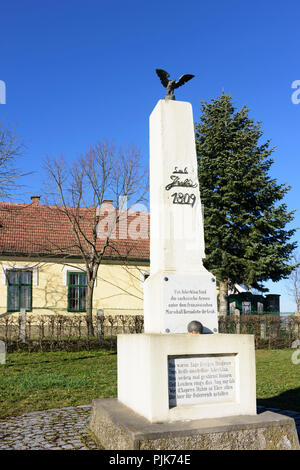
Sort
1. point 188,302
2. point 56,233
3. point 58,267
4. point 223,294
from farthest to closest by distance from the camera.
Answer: point 56,233 < point 223,294 < point 58,267 < point 188,302

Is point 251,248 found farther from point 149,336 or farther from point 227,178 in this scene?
point 149,336

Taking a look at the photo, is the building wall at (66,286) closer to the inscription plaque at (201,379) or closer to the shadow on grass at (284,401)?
the shadow on grass at (284,401)

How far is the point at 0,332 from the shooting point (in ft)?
48.2

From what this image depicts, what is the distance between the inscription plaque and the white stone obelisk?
0.42 m

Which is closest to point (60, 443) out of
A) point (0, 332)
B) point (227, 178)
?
point (0, 332)

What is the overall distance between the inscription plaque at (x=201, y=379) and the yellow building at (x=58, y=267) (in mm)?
15589

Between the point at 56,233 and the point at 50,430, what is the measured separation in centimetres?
1773

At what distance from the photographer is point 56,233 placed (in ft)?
74.5

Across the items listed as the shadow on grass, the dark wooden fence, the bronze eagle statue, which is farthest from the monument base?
the dark wooden fence

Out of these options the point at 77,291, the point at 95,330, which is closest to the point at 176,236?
the point at 95,330

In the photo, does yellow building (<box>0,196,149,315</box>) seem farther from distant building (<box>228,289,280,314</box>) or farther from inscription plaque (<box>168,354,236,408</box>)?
inscription plaque (<box>168,354,236,408</box>)

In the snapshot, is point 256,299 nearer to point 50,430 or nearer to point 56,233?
point 56,233

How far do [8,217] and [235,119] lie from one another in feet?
42.0

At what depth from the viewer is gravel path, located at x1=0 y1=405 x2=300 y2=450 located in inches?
191
